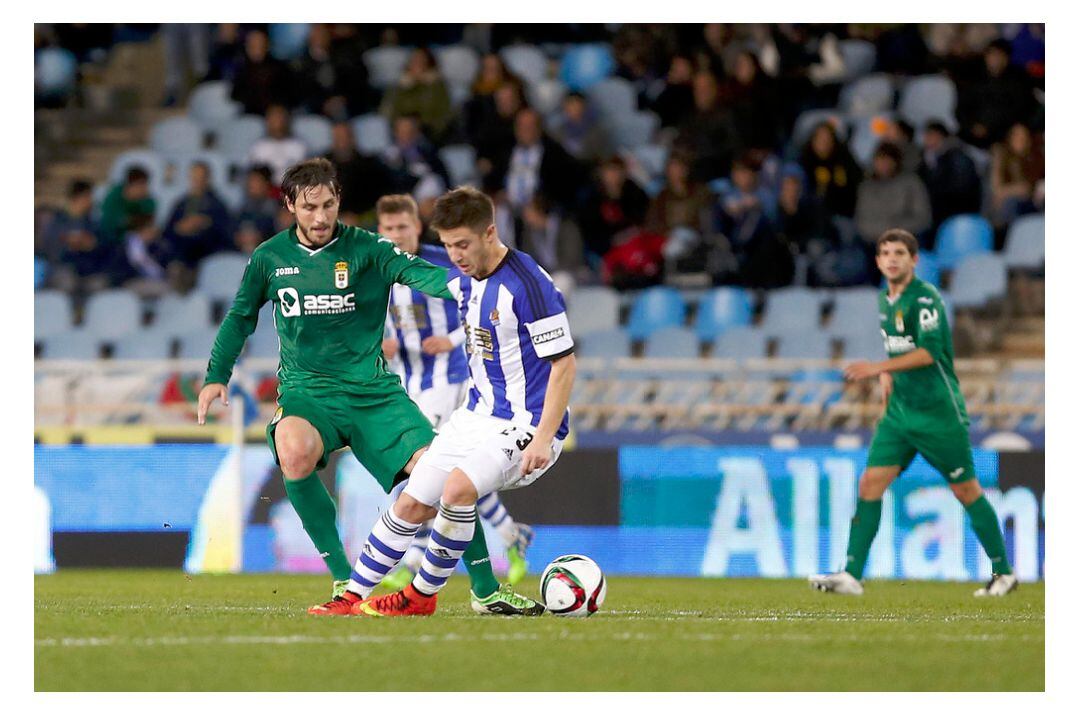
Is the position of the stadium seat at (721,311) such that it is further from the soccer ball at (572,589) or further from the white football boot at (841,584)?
the soccer ball at (572,589)

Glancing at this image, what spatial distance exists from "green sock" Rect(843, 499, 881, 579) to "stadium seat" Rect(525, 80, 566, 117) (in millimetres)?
8466

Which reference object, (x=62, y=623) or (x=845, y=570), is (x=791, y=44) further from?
(x=62, y=623)

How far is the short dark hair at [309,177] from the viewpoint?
7156 mm

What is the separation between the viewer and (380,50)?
18.0 m

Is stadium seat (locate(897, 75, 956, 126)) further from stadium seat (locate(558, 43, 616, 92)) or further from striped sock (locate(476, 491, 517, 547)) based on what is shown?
striped sock (locate(476, 491, 517, 547))

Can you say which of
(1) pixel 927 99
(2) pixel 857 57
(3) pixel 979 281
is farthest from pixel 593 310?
(2) pixel 857 57

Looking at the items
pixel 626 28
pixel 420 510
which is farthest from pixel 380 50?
pixel 420 510

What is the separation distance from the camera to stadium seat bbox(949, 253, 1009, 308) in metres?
15.2

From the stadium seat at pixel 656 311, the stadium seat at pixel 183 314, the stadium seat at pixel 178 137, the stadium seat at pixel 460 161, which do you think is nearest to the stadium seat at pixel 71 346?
the stadium seat at pixel 183 314

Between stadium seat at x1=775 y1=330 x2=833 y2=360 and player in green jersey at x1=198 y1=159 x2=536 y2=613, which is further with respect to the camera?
stadium seat at x1=775 y1=330 x2=833 y2=360

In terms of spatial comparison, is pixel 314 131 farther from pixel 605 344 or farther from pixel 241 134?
pixel 605 344

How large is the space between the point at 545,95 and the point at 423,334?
27.0 ft

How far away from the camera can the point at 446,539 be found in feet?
22.5

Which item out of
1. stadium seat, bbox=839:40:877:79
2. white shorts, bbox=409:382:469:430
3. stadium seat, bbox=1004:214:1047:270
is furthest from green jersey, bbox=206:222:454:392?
stadium seat, bbox=839:40:877:79
